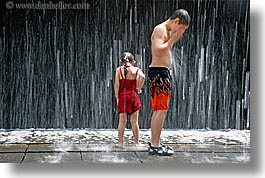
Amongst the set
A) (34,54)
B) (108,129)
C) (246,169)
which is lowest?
(246,169)

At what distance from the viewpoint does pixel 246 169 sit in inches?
106

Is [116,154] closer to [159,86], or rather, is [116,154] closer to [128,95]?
[128,95]

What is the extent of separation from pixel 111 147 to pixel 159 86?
0.44 m

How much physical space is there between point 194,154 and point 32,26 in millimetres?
1175

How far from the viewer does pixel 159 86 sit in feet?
9.04

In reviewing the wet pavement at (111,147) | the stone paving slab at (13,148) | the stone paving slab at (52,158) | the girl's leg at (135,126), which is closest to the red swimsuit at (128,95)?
the girl's leg at (135,126)

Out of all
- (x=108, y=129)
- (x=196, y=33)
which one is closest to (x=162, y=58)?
(x=196, y=33)

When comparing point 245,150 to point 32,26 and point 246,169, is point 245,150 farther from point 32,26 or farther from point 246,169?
point 32,26

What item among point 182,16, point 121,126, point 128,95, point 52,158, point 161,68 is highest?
point 182,16

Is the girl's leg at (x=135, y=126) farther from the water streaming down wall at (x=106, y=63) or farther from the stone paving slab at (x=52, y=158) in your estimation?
the stone paving slab at (x=52, y=158)

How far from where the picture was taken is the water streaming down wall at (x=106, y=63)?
2756 mm

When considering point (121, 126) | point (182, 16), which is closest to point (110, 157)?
point (121, 126)

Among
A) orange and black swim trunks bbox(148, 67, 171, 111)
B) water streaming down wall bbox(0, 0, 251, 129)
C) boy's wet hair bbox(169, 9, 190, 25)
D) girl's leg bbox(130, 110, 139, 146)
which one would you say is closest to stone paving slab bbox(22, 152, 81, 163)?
water streaming down wall bbox(0, 0, 251, 129)

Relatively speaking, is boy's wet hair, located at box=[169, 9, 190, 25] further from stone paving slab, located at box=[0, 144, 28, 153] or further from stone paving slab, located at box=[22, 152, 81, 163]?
stone paving slab, located at box=[0, 144, 28, 153]
